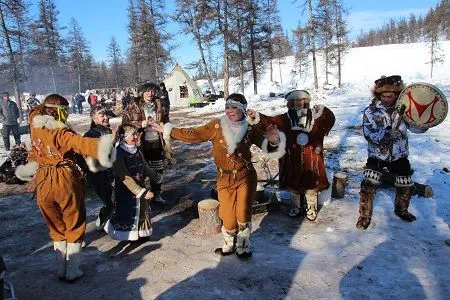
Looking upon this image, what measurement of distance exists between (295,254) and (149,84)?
3267 mm

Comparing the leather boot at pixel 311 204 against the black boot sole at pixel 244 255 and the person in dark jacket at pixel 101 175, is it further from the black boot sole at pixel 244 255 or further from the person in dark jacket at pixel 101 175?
the person in dark jacket at pixel 101 175

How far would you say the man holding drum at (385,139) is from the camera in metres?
4.68

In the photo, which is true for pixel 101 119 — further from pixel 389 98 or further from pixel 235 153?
pixel 389 98

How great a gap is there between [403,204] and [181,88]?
27805mm

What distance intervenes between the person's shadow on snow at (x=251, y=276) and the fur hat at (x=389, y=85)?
2243 millimetres

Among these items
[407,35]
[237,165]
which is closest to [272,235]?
[237,165]

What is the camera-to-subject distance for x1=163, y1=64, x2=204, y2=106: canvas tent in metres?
31.0

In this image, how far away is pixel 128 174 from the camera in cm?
434

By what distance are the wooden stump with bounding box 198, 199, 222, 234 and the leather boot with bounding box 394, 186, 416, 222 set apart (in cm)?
249

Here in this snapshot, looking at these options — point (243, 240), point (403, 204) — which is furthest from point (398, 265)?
point (243, 240)

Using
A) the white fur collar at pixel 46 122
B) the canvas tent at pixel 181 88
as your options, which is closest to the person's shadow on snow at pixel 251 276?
the white fur collar at pixel 46 122

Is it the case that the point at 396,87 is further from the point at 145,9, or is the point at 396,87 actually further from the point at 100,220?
the point at 145,9

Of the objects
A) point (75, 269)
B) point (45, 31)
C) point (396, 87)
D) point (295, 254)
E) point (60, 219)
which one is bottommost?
point (295, 254)

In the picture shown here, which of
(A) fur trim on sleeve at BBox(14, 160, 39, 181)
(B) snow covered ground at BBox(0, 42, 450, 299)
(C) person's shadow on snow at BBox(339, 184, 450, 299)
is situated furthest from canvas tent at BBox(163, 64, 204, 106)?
(A) fur trim on sleeve at BBox(14, 160, 39, 181)
